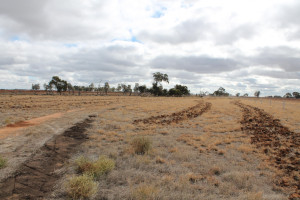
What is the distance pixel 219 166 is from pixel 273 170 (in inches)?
75.6

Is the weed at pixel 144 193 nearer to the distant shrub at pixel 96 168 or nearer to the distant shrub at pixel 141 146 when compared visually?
the distant shrub at pixel 96 168

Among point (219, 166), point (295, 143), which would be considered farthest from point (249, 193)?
point (295, 143)

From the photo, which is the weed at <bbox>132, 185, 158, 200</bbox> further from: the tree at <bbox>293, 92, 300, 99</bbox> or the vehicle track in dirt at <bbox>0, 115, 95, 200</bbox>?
the tree at <bbox>293, 92, 300, 99</bbox>

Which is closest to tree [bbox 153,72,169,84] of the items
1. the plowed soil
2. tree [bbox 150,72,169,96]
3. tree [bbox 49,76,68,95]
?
tree [bbox 150,72,169,96]

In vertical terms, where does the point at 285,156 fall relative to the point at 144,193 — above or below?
below

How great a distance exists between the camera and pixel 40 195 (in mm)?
5191

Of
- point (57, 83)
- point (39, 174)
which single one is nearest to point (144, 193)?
point (39, 174)

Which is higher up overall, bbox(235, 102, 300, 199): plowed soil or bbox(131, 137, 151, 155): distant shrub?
bbox(131, 137, 151, 155): distant shrub

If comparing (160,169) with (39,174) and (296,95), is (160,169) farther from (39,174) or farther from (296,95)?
(296,95)

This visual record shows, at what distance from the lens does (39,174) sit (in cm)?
641

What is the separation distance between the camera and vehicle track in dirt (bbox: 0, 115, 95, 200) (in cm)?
523

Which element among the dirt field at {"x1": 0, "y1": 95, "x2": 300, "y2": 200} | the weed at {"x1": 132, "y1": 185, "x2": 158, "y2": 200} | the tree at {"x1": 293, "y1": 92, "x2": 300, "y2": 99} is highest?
the tree at {"x1": 293, "y1": 92, "x2": 300, "y2": 99}

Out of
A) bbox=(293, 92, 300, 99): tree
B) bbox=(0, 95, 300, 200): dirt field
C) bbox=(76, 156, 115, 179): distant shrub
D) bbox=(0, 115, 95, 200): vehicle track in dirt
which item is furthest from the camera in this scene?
bbox=(293, 92, 300, 99): tree

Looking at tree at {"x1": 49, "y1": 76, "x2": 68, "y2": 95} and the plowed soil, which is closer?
the plowed soil
